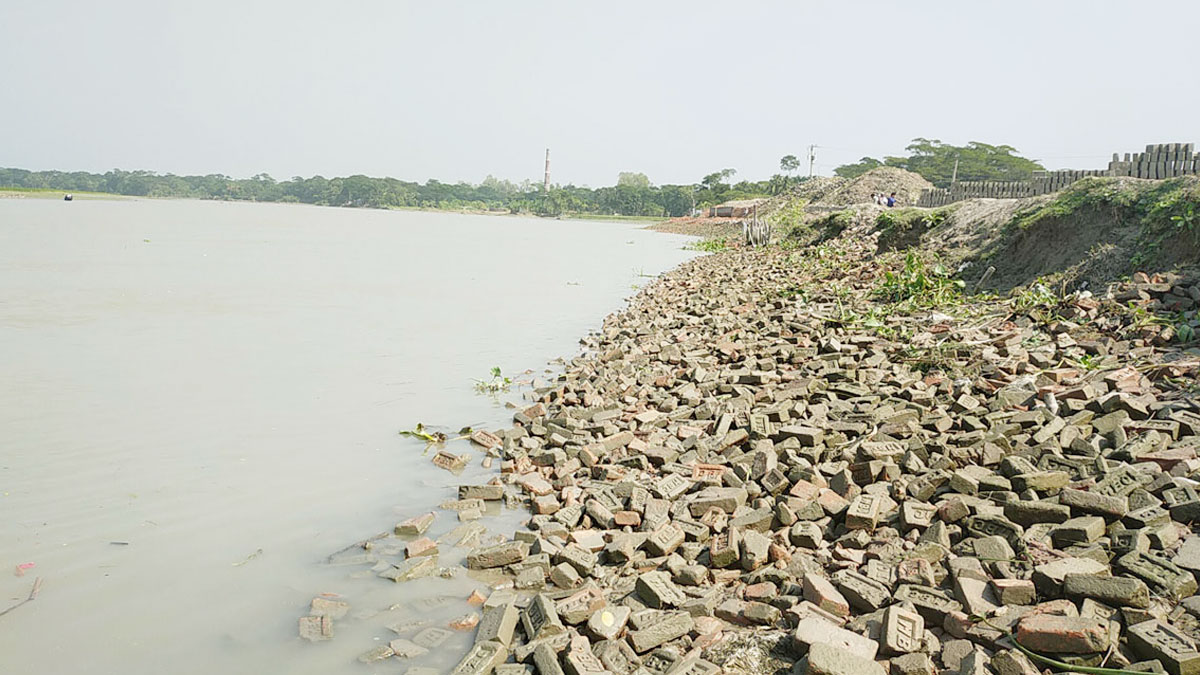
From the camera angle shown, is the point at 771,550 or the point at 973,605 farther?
the point at 771,550

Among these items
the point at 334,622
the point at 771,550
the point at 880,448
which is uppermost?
the point at 880,448

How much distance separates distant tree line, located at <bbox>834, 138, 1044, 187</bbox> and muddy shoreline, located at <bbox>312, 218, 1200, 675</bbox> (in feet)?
233

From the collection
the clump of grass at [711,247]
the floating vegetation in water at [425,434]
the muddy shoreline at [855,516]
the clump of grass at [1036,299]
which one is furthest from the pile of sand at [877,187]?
the floating vegetation in water at [425,434]

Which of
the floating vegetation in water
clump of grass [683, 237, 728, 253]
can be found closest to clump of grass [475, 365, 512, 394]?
the floating vegetation in water

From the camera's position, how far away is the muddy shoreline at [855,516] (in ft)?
9.11

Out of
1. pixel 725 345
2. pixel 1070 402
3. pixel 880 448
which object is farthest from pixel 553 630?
pixel 725 345

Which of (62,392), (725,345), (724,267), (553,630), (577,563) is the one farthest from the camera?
(724,267)

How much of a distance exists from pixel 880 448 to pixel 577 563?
2024mm

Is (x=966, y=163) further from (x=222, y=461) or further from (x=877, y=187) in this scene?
(x=222, y=461)

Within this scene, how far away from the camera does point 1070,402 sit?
15.7ft

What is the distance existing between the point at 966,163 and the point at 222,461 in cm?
8308

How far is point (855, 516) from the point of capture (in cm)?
374

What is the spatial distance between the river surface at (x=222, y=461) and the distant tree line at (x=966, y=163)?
6949 cm

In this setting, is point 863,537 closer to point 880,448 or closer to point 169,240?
point 880,448
